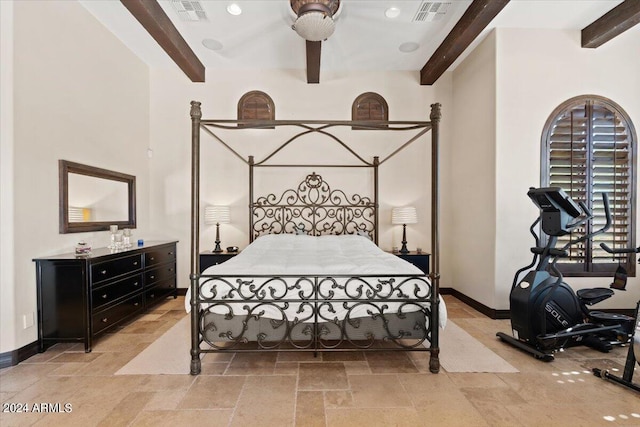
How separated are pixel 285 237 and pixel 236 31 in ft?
8.77

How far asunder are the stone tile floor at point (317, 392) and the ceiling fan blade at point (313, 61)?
3527 mm

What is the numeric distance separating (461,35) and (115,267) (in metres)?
4.64

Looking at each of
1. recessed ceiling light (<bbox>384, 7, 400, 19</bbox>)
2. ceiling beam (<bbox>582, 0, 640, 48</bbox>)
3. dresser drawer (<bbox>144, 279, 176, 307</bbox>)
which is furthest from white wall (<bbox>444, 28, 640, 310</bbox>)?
dresser drawer (<bbox>144, 279, 176, 307</bbox>)

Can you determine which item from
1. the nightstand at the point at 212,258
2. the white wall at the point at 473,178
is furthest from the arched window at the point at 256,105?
the white wall at the point at 473,178

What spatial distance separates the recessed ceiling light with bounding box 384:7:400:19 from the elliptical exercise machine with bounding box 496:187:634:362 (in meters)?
2.37

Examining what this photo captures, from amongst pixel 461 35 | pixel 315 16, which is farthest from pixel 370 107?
pixel 315 16

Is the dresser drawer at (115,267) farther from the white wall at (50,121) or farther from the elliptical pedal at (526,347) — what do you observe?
the elliptical pedal at (526,347)

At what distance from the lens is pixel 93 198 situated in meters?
3.60

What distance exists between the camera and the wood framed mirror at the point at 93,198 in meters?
3.12

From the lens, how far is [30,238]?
2730mm

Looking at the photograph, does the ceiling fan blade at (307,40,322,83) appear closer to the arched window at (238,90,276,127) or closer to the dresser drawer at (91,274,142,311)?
the arched window at (238,90,276,127)

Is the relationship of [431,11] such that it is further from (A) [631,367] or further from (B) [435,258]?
(A) [631,367]

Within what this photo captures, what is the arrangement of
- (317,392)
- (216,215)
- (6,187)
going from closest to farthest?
1. (317,392)
2. (6,187)
3. (216,215)

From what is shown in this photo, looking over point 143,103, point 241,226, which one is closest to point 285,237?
point 241,226
